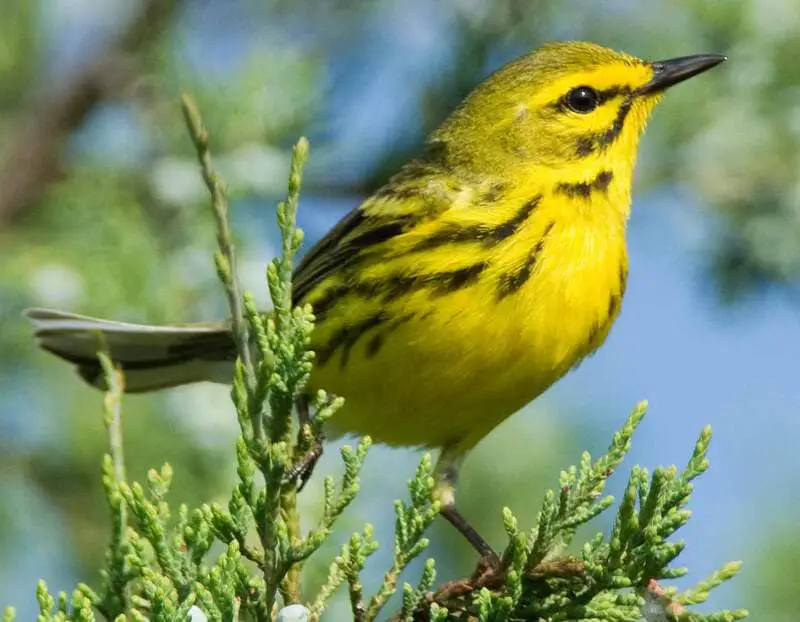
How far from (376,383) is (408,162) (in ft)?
3.10

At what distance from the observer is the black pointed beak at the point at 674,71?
3621 millimetres

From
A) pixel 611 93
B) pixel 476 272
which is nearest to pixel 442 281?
pixel 476 272

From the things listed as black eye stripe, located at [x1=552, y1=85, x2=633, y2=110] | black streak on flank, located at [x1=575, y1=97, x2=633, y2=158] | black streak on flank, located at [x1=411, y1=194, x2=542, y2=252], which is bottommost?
black streak on flank, located at [x1=411, y1=194, x2=542, y2=252]

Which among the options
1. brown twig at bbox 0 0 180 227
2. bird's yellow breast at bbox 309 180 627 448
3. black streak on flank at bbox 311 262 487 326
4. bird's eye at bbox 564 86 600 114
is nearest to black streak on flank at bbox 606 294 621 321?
bird's yellow breast at bbox 309 180 627 448

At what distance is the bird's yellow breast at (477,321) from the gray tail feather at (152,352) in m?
0.64

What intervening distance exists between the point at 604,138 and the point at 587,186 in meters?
0.26

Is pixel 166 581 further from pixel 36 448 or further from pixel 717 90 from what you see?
pixel 717 90

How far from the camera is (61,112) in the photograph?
3.61 meters

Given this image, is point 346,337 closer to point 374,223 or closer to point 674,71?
point 374,223

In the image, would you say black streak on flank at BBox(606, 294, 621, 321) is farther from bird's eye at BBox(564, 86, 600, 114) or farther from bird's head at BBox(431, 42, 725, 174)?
bird's eye at BBox(564, 86, 600, 114)

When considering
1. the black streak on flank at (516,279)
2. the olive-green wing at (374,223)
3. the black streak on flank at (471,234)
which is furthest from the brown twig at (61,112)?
the black streak on flank at (516,279)

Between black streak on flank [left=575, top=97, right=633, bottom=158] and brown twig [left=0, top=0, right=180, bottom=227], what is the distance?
4.16 ft

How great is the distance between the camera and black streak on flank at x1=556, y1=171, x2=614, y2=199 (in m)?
3.37

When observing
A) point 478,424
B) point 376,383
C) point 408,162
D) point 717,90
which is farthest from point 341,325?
point 717,90
